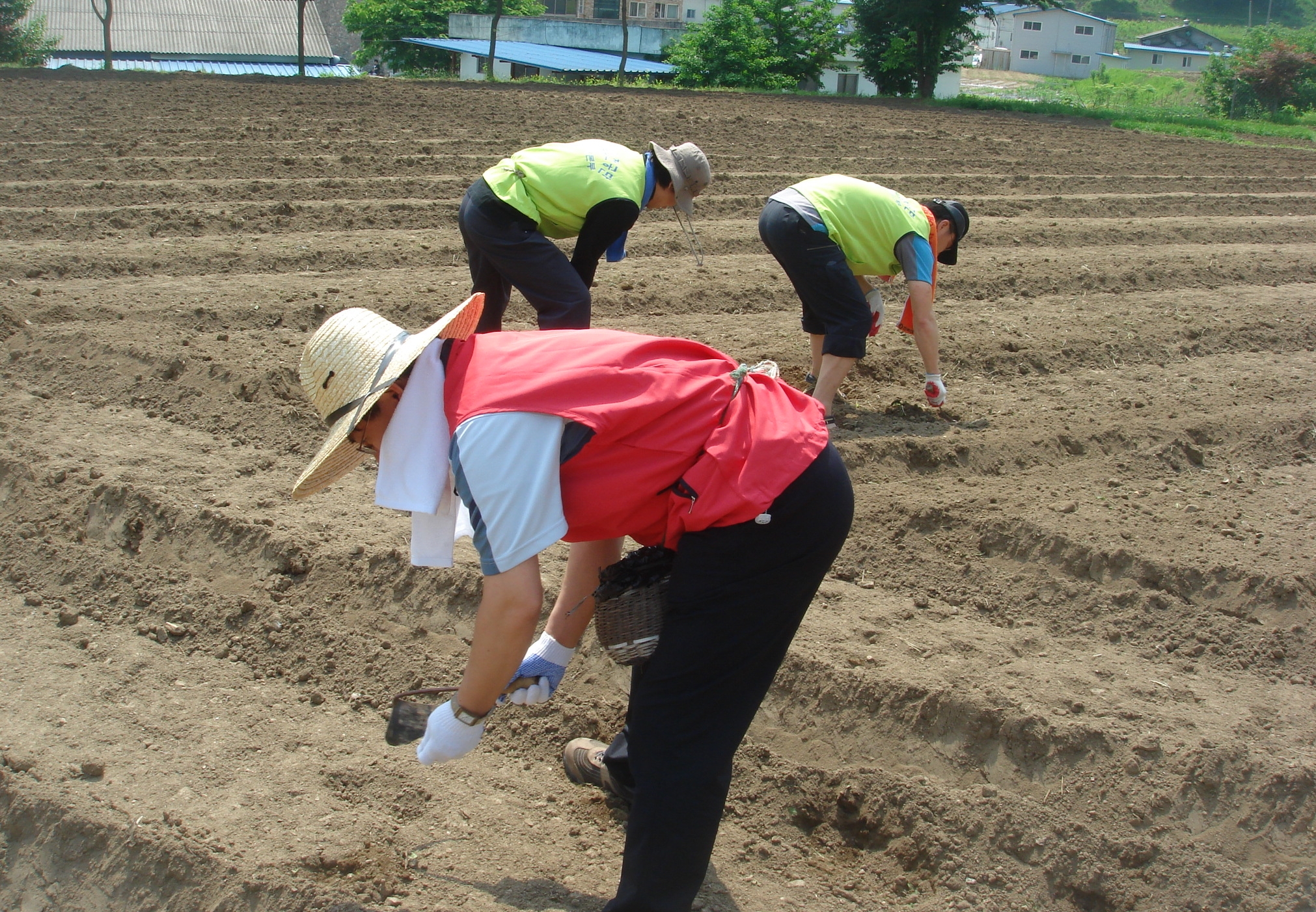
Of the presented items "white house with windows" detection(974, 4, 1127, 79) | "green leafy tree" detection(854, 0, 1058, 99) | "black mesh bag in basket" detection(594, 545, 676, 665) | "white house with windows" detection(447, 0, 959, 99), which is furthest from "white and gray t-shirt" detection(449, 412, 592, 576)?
"white house with windows" detection(974, 4, 1127, 79)

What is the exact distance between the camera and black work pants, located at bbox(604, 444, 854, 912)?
2057 mm

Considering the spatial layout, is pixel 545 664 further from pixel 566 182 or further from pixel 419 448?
pixel 566 182

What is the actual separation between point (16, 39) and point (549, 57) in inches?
517

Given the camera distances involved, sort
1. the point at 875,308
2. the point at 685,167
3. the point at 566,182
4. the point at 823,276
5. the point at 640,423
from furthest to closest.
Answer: the point at 875,308 < the point at 823,276 < the point at 685,167 < the point at 566,182 < the point at 640,423

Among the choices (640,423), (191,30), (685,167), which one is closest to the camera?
(640,423)

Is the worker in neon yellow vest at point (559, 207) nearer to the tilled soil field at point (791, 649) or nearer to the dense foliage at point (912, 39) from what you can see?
the tilled soil field at point (791, 649)

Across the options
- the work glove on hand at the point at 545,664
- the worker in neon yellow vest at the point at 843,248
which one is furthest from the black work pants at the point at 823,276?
the work glove on hand at the point at 545,664

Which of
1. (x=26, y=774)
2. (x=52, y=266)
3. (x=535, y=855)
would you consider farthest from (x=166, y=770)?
(x=52, y=266)

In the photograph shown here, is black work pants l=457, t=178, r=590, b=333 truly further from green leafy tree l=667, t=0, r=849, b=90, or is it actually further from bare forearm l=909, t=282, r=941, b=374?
green leafy tree l=667, t=0, r=849, b=90

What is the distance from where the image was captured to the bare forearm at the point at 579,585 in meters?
2.56

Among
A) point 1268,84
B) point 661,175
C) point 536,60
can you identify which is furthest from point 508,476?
Result: point 1268,84

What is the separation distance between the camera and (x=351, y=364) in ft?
6.46

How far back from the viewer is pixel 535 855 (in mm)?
2740

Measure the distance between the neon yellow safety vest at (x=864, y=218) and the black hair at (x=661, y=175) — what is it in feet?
2.45
